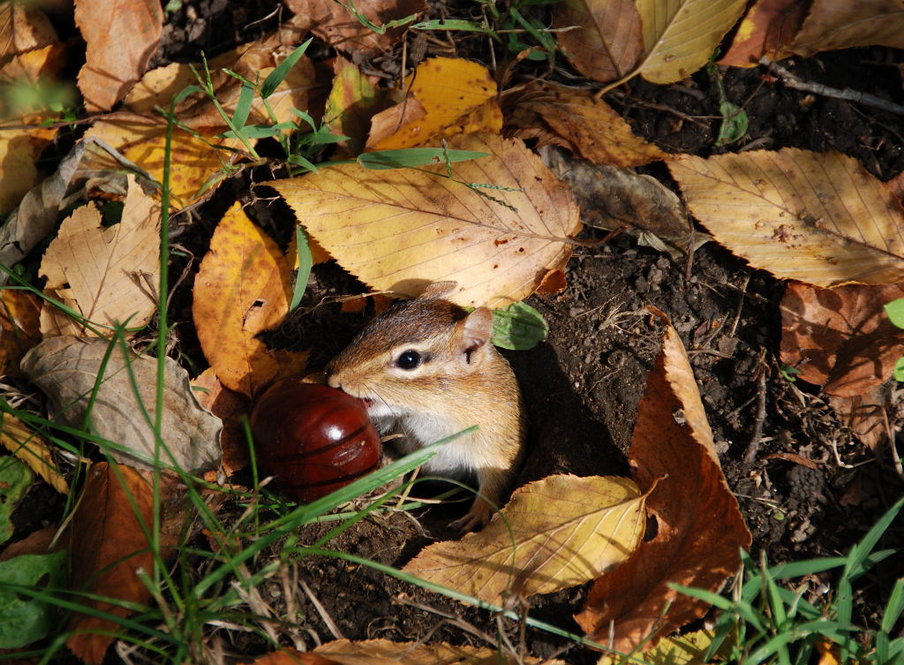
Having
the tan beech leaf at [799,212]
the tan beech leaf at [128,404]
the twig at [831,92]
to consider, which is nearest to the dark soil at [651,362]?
the twig at [831,92]

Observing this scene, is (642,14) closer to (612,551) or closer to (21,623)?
(612,551)

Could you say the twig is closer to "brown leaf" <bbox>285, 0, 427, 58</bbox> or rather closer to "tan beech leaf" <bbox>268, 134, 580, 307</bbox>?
"tan beech leaf" <bbox>268, 134, 580, 307</bbox>

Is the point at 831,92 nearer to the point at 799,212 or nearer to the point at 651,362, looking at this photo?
the point at 799,212

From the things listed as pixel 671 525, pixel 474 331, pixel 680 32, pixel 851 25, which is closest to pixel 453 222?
pixel 474 331

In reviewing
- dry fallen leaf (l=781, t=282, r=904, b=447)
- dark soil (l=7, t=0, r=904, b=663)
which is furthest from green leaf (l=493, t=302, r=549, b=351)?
dry fallen leaf (l=781, t=282, r=904, b=447)

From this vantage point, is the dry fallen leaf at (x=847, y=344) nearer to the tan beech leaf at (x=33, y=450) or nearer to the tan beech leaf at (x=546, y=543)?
the tan beech leaf at (x=546, y=543)

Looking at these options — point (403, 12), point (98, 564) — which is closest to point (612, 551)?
point (98, 564)
